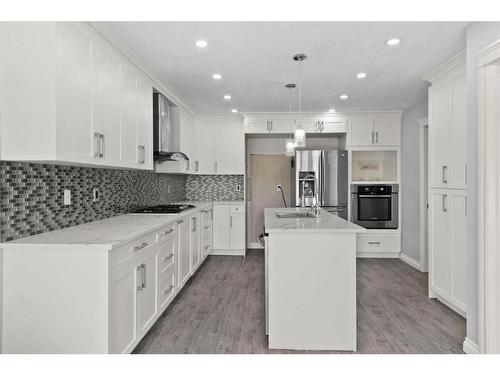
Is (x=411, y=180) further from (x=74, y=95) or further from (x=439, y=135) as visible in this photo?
(x=74, y=95)

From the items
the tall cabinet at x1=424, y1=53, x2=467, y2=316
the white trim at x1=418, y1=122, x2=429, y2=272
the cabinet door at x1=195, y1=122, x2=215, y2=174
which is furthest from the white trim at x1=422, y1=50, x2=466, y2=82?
the cabinet door at x1=195, y1=122, x2=215, y2=174

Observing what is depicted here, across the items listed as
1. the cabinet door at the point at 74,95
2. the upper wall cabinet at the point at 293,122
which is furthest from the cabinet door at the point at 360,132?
the cabinet door at the point at 74,95

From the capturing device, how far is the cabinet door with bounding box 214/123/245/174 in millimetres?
5293

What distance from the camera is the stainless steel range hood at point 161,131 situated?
3574 mm

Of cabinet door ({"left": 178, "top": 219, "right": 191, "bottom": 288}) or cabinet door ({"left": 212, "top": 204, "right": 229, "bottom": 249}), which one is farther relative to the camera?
cabinet door ({"left": 212, "top": 204, "right": 229, "bottom": 249})

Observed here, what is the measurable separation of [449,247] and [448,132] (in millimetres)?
1104

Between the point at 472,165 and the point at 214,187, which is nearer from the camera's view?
the point at 472,165

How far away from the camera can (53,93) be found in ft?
5.71

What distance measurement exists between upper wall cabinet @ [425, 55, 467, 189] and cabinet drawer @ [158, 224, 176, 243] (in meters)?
2.67

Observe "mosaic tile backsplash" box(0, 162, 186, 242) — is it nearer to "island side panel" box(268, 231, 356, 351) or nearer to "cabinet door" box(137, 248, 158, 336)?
"cabinet door" box(137, 248, 158, 336)

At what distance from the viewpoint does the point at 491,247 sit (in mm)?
2002

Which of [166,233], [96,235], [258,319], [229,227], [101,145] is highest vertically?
[101,145]

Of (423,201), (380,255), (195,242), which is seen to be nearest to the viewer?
(195,242)

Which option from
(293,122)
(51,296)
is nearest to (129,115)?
(51,296)
